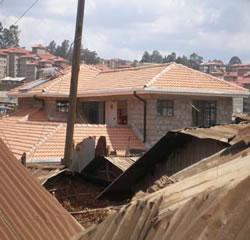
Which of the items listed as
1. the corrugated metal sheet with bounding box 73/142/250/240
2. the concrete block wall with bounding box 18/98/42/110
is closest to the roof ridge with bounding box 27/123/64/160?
the concrete block wall with bounding box 18/98/42/110

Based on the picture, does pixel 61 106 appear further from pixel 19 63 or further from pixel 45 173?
pixel 19 63

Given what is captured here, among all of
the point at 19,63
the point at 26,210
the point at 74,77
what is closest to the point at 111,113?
the point at 74,77

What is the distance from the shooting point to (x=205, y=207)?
8.16 ft

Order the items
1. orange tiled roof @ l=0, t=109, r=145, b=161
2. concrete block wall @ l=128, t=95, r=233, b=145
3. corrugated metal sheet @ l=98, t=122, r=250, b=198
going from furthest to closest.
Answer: concrete block wall @ l=128, t=95, r=233, b=145 → orange tiled roof @ l=0, t=109, r=145, b=161 → corrugated metal sheet @ l=98, t=122, r=250, b=198

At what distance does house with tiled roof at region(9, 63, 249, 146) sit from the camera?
789 inches

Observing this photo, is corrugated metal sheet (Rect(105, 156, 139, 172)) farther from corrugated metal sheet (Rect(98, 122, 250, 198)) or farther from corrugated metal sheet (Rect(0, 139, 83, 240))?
corrugated metal sheet (Rect(0, 139, 83, 240))

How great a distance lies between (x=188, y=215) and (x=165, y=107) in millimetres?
17906

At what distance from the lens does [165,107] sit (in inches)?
801

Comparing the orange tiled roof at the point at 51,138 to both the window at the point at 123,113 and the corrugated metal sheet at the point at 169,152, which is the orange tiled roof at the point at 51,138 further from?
the corrugated metal sheet at the point at 169,152

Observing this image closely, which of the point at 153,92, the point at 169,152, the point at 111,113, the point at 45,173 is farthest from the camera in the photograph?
the point at 111,113

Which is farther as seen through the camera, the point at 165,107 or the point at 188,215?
the point at 165,107

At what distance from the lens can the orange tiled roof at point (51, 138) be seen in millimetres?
18250

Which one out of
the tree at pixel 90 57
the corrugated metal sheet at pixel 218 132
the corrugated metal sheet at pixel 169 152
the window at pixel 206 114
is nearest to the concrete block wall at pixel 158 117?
the window at pixel 206 114

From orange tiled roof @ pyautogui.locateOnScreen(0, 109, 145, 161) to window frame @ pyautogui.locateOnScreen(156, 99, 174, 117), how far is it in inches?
61.6
